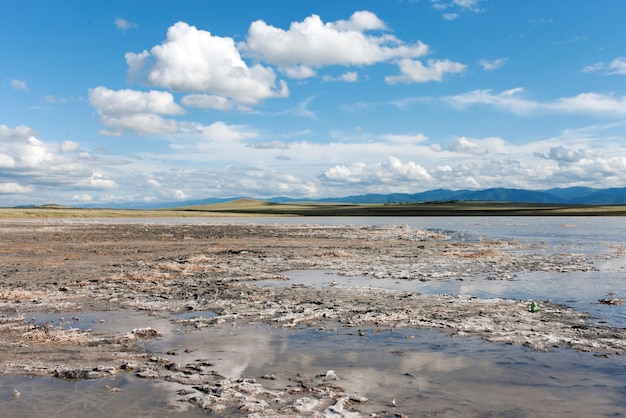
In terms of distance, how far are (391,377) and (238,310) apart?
8.02 m

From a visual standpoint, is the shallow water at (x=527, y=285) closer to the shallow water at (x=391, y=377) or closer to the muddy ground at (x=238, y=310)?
the muddy ground at (x=238, y=310)

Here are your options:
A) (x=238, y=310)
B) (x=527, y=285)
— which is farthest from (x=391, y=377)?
(x=527, y=285)

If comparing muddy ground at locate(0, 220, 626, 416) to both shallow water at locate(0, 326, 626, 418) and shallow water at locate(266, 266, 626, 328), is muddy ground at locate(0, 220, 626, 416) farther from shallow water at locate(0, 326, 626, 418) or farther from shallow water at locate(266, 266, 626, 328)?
shallow water at locate(266, 266, 626, 328)

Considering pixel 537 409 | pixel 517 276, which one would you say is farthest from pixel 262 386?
pixel 517 276

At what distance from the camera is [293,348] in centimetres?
1284

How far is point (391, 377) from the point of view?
10672 mm

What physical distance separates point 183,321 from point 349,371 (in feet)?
22.4

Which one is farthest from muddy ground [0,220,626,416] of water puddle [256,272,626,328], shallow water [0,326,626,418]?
water puddle [256,272,626,328]

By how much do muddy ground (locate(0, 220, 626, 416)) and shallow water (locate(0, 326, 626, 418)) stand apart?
1.54 feet

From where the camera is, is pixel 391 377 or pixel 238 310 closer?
pixel 391 377

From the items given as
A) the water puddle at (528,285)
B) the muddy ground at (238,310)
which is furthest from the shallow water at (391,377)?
the water puddle at (528,285)

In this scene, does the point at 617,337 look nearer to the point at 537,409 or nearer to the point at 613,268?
the point at 537,409

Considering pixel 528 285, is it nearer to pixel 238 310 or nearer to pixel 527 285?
pixel 527 285

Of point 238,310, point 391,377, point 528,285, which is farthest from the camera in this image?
point 528,285
